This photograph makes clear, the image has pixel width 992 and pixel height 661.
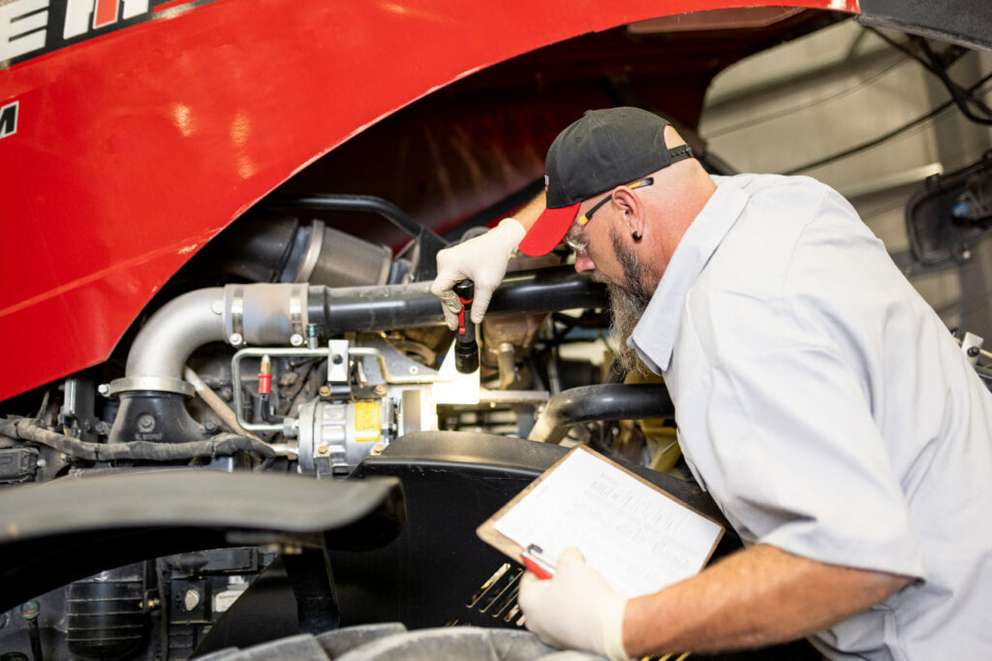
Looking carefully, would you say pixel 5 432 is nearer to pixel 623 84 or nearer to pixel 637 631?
pixel 637 631

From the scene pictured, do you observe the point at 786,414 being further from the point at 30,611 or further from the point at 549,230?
the point at 30,611

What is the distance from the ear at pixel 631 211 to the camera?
1174mm

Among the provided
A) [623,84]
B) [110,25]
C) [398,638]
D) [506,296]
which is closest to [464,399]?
[506,296]

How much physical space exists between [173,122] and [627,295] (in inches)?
33.3

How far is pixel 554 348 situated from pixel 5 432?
129cm

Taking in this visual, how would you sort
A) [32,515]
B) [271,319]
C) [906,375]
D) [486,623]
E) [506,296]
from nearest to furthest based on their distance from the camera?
[32,515]
[906,375]
[486,623]
[271,319]
[506,296]

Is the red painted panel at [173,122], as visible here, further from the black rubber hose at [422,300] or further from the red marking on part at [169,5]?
the black rubber hose at [422,300]

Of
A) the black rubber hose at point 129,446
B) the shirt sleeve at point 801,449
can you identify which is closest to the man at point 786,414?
the shirt sleeve at point 801,449

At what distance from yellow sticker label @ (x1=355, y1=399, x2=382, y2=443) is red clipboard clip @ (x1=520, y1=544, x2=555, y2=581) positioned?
589 millimetres

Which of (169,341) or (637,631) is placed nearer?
(637,631)

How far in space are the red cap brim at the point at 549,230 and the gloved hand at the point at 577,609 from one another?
20.8 inches

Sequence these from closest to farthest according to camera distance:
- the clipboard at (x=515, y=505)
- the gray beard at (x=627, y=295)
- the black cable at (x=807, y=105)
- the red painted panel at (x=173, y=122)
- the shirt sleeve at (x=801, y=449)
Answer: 1. the shirt sleeve at (x=801, y=449)
2. the clipboard at (x=515, y=505)
3. the gray beard at (x=627, y=295)
4. the red painted panel at (x=173, y=122)
5. the black cable at (x=807, y=105)

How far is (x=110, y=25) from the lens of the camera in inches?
52.3

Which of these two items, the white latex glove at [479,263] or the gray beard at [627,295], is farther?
the white latex glove at [479,263]
